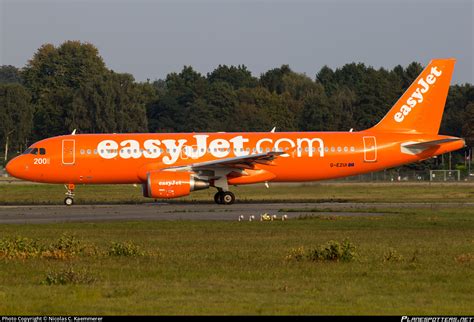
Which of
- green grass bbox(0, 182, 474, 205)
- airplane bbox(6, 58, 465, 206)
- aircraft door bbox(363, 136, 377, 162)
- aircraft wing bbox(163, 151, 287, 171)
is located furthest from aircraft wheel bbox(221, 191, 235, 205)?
aircraft door bbox(363, 136, 377, 162)

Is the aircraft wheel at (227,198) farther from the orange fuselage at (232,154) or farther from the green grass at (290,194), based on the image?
the green grass at (290,194)

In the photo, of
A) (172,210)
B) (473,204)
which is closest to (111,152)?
(172,210)

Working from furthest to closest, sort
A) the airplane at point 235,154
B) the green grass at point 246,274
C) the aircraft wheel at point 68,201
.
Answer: the aircraft wheel at point 68,201 < the airplane at point 235,154 < the green grass at point 246,274

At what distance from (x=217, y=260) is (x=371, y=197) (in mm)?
29621

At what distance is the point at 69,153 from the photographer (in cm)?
4322

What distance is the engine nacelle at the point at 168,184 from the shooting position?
39.8 metres

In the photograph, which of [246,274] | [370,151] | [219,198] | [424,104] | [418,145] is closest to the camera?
[246,274]

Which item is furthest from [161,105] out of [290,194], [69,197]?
[69,197]

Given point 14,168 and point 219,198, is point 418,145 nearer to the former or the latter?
point 219,198

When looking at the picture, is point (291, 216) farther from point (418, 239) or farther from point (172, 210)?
point (418, 239)

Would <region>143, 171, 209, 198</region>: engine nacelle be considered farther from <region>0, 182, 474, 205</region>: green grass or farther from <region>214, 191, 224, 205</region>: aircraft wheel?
<region>0, 182, 474, 205</region>: green grass

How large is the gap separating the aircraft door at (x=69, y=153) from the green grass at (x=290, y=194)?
148 inches

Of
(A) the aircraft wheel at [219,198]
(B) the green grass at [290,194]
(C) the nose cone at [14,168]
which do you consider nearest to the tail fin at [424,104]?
(B) the green grass at [290,194]

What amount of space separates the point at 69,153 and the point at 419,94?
56.1 ft
